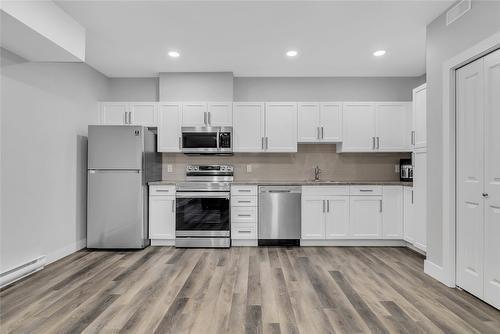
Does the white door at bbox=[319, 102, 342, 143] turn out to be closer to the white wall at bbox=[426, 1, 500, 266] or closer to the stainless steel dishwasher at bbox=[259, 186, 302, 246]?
the stainless steel dishwasher at bbox=[259, 186, 302, 246]

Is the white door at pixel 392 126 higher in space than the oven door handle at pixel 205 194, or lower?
higher

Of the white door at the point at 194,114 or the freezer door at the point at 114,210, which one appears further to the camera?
the white door at the point at 194,114

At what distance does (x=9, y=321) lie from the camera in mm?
2143

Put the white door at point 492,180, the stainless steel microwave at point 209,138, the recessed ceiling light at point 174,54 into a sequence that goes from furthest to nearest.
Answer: the stainless steel microwave at point 209,138
the recessed ceiling light at point 174,54
the white door at point 492,180

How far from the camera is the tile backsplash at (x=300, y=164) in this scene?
489cm

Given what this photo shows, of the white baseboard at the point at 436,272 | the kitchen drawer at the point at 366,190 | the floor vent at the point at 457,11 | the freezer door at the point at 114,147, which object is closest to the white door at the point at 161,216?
the freezer door at the point at 114,147

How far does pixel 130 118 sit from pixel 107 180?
112 centimetres

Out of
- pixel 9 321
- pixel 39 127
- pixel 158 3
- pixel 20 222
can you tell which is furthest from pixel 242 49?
pixel 9 321

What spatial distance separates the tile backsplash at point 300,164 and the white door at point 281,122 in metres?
0.41

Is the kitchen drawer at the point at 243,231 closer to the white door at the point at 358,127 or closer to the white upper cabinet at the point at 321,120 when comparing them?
the white upper cabinet at the point at 321,120

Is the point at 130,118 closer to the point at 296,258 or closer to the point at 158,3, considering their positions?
the point at 158,3

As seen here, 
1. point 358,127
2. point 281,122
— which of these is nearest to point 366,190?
point 358,127

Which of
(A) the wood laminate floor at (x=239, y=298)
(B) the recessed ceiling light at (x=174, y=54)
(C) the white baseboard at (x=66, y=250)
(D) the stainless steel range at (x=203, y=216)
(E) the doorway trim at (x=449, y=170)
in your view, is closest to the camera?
(A) the wood laminate floor at (x=239, y=298)

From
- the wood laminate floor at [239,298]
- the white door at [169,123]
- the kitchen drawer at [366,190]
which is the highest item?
the white door at [169,123]
